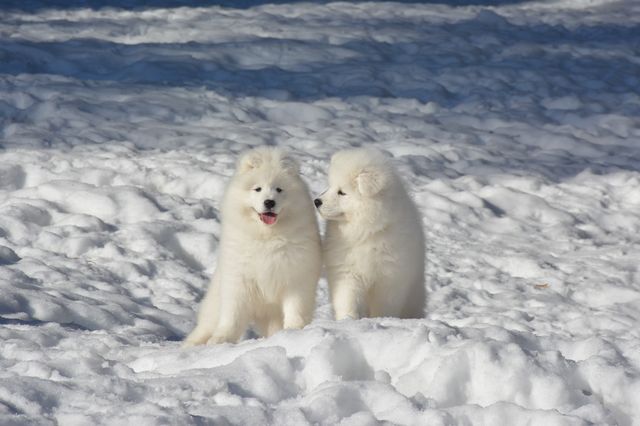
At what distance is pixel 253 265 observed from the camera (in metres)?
4.92

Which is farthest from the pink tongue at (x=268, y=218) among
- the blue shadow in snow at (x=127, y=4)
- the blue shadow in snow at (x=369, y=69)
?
the blue shadow in snow at (x=127, y=4)

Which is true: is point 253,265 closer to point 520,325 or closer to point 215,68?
point 520,325

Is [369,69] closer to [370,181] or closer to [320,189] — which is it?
[320,189]

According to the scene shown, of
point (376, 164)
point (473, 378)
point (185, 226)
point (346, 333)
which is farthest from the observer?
point (185, 226)

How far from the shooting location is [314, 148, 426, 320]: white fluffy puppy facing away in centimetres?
496

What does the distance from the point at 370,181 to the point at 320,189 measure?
3196mm

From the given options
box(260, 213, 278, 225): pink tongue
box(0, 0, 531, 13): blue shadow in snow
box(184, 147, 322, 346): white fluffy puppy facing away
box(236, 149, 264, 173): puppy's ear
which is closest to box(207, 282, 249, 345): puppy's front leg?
box(184, 147, 322, 346): white fluffy puppy facing away

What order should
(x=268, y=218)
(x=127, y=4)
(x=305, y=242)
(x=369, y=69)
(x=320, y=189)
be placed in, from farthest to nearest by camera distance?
1. (x=127, y=4)
2. (x=369, y=69)
3. (x=320, y=189)
4. (x=305, y=242)
5. (x=268, y=218)

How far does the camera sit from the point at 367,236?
4.98 m

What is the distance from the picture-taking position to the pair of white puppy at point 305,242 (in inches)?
193

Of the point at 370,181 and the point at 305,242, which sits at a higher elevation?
the point at 370,181

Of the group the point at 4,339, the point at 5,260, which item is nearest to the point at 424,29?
the point at 5,260

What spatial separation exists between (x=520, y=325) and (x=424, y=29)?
8.25 meters

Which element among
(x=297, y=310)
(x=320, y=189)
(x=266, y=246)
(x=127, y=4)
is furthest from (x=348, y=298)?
(x=127, y=4)
